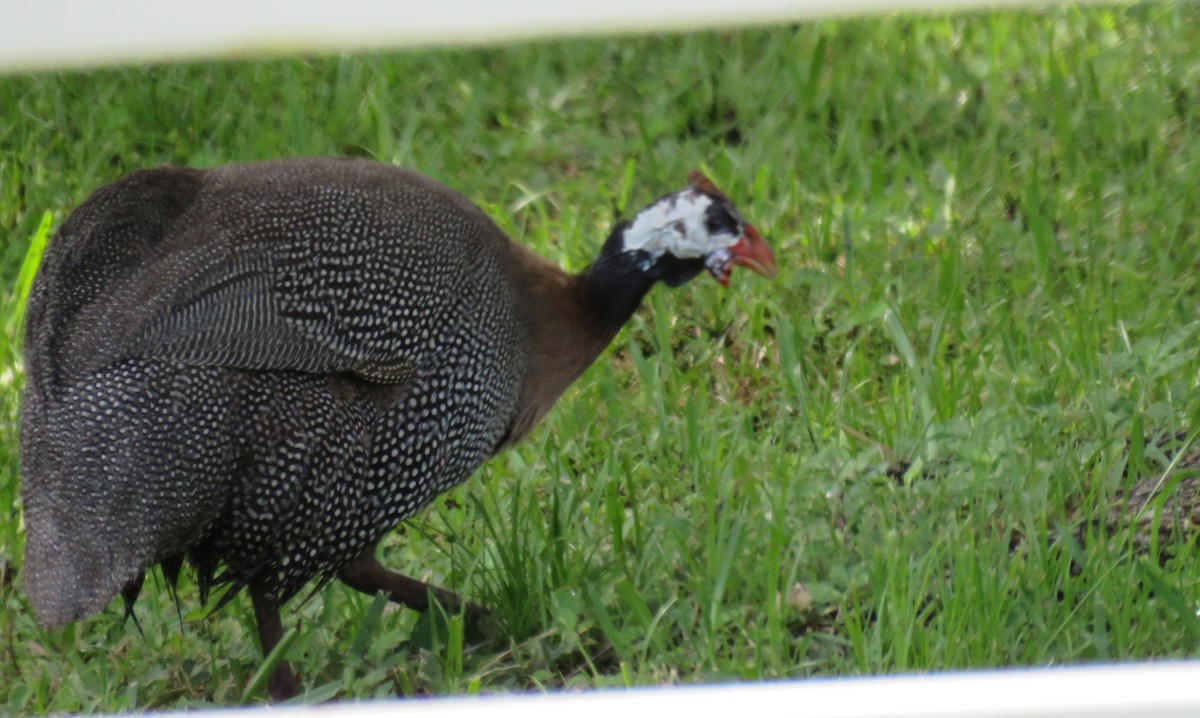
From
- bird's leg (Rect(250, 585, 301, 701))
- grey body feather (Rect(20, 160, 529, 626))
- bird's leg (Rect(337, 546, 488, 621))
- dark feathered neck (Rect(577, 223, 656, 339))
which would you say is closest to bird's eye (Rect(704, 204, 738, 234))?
dark feathered neck (Rect(577, 223, 656, 339))

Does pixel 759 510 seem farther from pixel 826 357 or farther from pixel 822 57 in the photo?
pixel 822 57

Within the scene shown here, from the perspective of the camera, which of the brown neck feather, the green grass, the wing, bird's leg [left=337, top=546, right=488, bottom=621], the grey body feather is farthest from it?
the brown neck feather

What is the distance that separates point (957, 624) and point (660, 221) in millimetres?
1142

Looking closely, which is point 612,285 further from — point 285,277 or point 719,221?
point 285,277

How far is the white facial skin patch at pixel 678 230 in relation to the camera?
11.4ft

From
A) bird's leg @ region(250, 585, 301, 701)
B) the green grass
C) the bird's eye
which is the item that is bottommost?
bird's leg @ region(250, 585, 301, 701)

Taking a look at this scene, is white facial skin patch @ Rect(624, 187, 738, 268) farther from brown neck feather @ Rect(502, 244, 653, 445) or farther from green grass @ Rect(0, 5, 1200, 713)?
green grass @ Rect(0, 5, 1200, 713)

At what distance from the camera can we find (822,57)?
5438 millimetres

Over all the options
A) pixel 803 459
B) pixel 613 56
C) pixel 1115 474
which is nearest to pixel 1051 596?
pixel 1115 474

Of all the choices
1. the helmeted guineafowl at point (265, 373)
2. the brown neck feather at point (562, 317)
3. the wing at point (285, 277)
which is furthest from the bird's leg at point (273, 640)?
the brown neck feather at point (562, 317)

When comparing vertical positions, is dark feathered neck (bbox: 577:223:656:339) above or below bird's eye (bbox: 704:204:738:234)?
below

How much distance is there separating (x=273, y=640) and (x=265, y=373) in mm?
582

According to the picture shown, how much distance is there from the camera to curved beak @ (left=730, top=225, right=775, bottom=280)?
3.49 m

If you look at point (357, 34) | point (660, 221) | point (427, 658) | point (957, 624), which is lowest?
point (427, 658)
